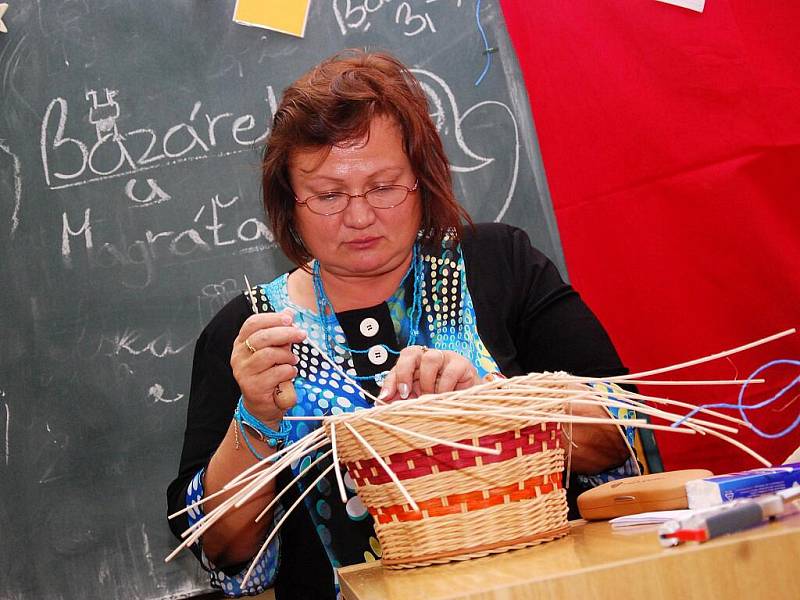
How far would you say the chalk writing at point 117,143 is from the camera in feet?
6.44

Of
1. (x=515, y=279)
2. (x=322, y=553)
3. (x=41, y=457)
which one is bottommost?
(x=322, y=553)

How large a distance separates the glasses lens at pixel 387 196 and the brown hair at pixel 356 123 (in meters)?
0.05

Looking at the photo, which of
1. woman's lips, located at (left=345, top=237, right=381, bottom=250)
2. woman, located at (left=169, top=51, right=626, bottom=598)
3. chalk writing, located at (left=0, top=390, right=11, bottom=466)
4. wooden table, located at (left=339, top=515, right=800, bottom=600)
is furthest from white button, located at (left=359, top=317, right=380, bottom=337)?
chalk writing, located at (left=0, top=390, right=11, bottom=466)

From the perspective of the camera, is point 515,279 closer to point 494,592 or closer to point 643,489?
point 643,489

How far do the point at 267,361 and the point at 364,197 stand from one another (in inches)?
14.8

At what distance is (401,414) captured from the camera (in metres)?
0.69

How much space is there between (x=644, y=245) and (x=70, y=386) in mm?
1247

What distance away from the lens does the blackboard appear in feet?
6.24

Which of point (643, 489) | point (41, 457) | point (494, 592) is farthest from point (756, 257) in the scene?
point (41, 457)

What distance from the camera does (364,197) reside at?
120 cm

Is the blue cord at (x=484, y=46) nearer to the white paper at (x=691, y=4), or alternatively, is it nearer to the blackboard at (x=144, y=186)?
the blackboard at (x=144, y=186)

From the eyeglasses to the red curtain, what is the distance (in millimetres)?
782

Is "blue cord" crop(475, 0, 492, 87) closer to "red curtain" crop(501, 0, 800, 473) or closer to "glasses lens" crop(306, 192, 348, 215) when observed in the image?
"red curtain" crop(501, 0, 800, 473)

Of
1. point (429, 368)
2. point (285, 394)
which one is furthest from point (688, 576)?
point (285, 394)
